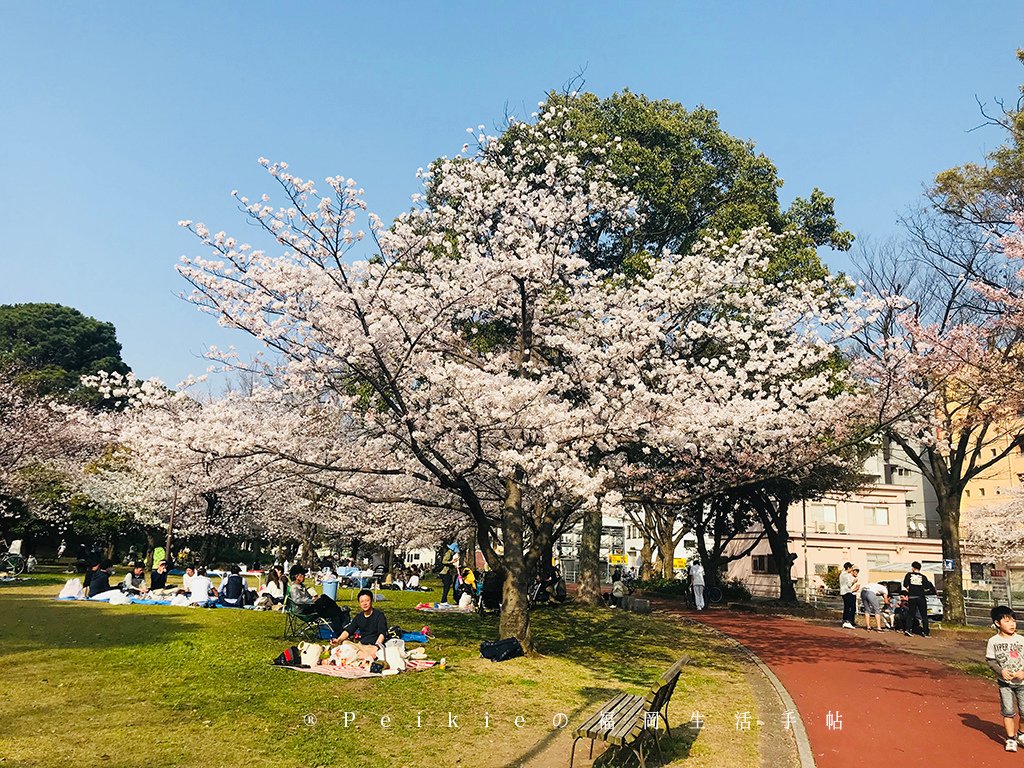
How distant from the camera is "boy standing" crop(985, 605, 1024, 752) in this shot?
904 centimetres

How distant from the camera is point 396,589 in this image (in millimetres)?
30312

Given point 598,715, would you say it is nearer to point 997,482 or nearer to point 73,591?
point 73,591

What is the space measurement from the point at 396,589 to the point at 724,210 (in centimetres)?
1912

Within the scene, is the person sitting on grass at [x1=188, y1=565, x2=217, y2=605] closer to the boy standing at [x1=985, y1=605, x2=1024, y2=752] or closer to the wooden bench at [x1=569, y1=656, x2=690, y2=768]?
the wooden bench at [x1=569, y1=656, x2=690, y2=768]

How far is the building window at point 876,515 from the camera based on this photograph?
50562 mm

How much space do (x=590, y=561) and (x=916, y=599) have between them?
35.0 feet

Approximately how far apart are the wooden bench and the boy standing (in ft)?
13.2

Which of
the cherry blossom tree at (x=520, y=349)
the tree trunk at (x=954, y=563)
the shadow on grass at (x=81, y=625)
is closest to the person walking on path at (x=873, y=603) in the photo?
the tree trunk at (x=954, y=563)

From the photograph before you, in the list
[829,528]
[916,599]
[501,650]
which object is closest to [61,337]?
[829,528]

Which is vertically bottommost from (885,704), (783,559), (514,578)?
(885,704)

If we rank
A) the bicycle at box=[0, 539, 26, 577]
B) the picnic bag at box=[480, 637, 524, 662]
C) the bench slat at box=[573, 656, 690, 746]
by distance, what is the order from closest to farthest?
the bench slat at box=[573, 656, 690, 746] → the picnic bag at box=[480, 637, 524, 662] → the bicycle at box=[0, 539, 26, 577]

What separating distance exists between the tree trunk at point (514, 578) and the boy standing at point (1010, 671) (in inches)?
284

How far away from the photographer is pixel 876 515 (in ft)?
166

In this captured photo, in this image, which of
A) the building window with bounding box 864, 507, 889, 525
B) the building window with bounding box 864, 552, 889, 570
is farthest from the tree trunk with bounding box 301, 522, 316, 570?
the building window with bounding box 864, 507, 889, 525
